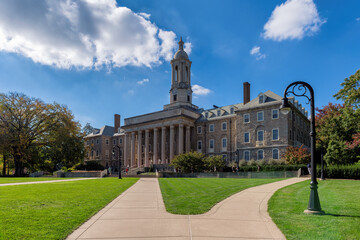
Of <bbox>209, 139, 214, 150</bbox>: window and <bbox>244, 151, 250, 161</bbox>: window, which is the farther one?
<bbox>209, 139, 214, 150</bbox>: window

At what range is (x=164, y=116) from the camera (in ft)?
210

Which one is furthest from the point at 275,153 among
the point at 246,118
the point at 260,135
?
the point at 246,118

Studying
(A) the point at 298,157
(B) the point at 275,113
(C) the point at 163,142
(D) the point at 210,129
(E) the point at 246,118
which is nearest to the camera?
(A) the point at 298,157

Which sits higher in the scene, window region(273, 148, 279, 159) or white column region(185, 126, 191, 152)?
white column region(185, 126, 191, 152)

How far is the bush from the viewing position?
2908cm

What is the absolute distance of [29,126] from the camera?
52.2m

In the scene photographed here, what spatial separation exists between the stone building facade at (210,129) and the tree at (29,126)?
472 inches

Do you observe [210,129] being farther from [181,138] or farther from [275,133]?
[275,133]

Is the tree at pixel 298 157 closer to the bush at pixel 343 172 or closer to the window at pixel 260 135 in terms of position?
the window at pixel 260 135

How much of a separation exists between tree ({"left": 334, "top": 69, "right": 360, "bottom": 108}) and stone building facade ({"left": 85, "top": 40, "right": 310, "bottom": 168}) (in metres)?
21.1

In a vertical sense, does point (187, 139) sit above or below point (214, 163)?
above

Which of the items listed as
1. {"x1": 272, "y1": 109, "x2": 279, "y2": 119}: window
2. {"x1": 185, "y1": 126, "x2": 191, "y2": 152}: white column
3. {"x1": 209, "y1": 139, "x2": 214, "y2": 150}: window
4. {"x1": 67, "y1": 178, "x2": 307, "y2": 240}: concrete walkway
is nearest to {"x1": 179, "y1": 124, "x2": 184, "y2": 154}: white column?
{"x1": 185, "y1": 126, "x2": 191, "y2": 152}: white column

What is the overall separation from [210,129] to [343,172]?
32675mm

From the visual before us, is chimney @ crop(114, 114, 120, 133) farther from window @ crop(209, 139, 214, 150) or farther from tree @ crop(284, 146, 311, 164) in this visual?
tree @ crop(284, 146, 311, 164)
